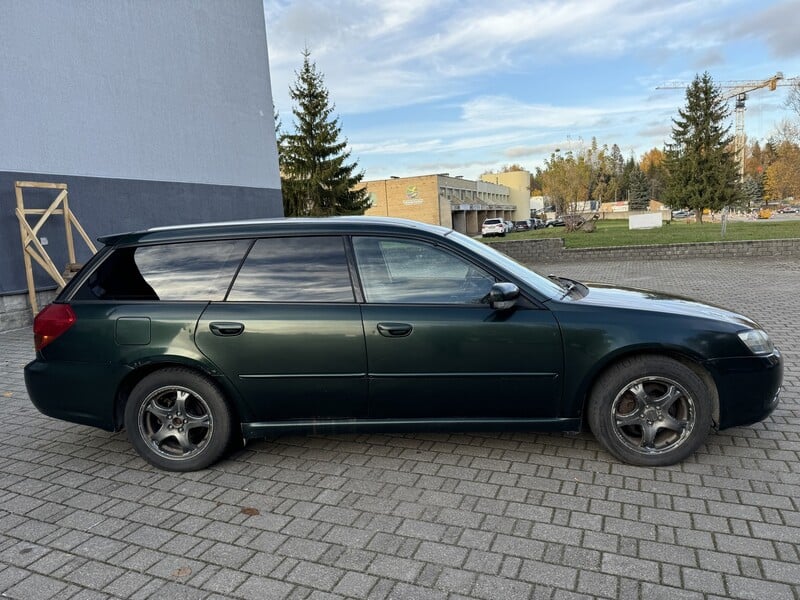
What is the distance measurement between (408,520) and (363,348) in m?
1.07

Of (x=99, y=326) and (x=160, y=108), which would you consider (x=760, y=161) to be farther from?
(x=99, y=326)

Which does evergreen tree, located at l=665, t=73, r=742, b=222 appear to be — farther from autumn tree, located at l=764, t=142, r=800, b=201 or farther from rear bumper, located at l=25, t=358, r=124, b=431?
rear bumper, located at l=25, t=358, r=124, b=431

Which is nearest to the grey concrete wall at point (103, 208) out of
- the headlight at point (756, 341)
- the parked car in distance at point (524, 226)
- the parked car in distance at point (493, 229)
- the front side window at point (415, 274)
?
the front side window at point (415, 274)

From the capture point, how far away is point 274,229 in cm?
382

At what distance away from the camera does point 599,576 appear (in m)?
2.52

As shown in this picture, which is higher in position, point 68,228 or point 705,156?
point 705,156

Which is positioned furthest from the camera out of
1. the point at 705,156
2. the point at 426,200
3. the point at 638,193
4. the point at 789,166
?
the point at 638,193

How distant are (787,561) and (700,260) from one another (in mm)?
16373

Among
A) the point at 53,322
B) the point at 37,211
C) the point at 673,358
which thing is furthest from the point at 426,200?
the point at 673,358

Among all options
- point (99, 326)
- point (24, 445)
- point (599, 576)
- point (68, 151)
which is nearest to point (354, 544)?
point (599, 576)

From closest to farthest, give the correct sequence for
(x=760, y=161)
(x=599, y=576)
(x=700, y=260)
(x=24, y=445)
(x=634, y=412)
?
(x=599, y=576)
(x=634, y=412)
(x=24, y=445)
(x=700, y=260)
(x=760, y=161)

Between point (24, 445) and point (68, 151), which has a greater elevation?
point (68, 151)

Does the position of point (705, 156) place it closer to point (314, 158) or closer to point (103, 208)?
point (314, 158)

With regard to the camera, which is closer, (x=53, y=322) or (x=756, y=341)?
(x=756, y=341)
